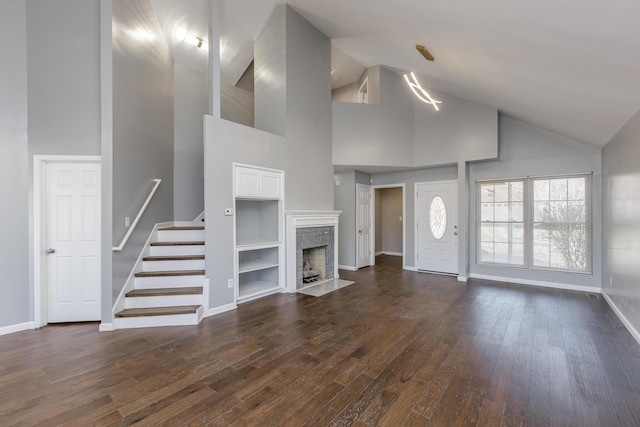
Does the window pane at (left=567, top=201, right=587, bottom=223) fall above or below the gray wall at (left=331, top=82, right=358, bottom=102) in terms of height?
below

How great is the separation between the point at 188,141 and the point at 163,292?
138 inches

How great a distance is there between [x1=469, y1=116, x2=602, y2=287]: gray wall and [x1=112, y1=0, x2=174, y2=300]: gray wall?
613 centimetres

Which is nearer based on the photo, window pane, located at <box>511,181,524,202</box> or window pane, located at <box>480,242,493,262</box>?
window pane, located at <box>511,181,524,202</box>

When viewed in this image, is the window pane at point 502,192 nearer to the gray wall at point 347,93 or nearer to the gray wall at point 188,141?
the gray wall at point 347,93

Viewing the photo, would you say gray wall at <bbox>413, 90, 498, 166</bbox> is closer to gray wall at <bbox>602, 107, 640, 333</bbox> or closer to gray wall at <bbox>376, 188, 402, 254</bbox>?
gray wall at <bbox>602, 107, 640, 333</bbox>

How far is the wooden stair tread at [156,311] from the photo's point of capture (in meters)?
3.40

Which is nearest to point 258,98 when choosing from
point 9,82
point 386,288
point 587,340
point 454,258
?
point 9,82

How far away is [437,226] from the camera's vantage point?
6449 mm

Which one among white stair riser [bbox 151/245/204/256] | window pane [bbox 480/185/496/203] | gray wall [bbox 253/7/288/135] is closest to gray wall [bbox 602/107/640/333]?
window pane [bbox 480/185/496/203]

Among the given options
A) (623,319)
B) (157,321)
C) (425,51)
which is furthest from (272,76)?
(623,319)

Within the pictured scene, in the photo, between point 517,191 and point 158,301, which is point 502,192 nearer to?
point 517,191

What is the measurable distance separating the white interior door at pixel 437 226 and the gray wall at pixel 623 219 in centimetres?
235

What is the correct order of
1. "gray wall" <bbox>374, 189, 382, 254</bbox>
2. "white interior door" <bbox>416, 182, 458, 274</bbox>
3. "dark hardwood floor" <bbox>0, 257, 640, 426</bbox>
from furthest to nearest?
1. "gray wall" <bbox>374, 189, 382, 254</bbox>
2. "white interior door" <bbox>416, 182, 458, 274</bbox>
3. "dark hardwood floor" <bbox>0, 257, 640, 426</bbox>

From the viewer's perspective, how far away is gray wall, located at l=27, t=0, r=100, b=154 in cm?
336
